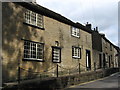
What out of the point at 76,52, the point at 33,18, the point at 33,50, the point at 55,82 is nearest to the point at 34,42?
the point at 33,50

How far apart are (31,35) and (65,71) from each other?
6081 millimetres

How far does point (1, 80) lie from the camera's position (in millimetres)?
11609

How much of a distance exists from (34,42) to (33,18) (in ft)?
6.34

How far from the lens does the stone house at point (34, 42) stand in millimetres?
12484

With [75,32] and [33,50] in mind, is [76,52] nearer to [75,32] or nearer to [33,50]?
[75,32]

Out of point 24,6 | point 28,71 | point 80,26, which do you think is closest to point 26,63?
point 28,71

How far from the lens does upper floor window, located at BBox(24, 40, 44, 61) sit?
14165 mm

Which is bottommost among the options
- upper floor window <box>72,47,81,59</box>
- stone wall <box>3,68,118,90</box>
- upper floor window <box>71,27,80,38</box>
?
stone wall <box>3,68,118,90</box>

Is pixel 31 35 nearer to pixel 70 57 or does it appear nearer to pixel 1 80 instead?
pixel 1 80

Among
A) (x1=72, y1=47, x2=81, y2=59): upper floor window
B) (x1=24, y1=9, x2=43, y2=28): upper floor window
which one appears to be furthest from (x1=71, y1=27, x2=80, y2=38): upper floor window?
(x1=24, y1=9, x2=43, y2=28): upper floor window

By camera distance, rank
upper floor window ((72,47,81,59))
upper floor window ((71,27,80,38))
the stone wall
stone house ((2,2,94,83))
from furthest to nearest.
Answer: upper floor window ((71,27,80,38)), upper floor window ((72,47,81,59)), stone house ((2,2,94,83)), the stone wall

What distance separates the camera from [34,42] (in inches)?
588

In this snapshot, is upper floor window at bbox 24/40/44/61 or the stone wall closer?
the stone wall

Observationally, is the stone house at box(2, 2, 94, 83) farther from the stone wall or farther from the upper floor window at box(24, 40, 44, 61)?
the stone wall
